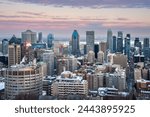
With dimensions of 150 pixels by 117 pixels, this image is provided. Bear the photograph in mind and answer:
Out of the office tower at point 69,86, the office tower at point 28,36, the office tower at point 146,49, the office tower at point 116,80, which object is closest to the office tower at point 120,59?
the office tower at point 116,80

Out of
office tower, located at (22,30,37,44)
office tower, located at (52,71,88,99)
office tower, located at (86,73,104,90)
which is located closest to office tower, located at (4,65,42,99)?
office tower, located at (52,71,88,99)

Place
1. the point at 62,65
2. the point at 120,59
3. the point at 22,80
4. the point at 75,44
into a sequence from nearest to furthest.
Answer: the point at 22,80
the point at 75,44
the point at 62,65
the point at 120,59

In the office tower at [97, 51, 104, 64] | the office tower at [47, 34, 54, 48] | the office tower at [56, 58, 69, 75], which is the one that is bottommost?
the office tower at [56, 58, 69, 75]

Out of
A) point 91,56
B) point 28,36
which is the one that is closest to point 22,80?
point 28,36

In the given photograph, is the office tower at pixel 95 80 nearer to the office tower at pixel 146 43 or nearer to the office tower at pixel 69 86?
the office tower at pixel 69 86

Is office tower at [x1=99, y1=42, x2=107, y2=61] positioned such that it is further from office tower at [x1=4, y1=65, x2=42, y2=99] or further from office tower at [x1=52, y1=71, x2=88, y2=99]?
office tower at [x1=4, y1=65, x2=42, y2=99]

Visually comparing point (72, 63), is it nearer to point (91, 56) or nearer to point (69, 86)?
point (91, 56)

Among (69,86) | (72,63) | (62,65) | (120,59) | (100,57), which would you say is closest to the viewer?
(69,86)
